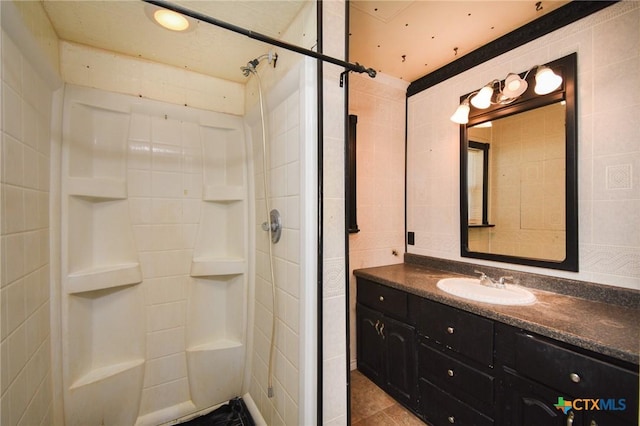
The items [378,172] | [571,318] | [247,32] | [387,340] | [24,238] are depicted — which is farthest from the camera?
[378,172]

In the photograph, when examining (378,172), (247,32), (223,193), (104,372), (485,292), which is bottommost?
(104,372)

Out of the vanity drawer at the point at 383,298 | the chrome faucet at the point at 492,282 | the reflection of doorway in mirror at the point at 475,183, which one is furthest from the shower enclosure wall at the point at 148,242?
the reflection of doorway in mirror at the point at 475,183

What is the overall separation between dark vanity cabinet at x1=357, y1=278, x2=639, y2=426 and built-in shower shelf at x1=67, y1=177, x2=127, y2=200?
5.21 feet

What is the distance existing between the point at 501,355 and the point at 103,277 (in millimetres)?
1890

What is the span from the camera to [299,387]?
94cm

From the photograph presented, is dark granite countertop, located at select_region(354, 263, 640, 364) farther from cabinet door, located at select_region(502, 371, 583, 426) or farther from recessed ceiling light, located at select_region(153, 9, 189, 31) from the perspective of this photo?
recessed ceiling light, located at select_region(153, 9, 189, 31)

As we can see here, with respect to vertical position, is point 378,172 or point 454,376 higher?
point 378,172

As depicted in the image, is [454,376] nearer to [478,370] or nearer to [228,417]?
[478,370]

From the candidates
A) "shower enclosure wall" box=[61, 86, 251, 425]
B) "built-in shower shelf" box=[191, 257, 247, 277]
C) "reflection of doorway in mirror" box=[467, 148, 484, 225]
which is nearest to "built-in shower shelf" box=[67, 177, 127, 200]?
"shower enclosure wall" box=[61, 86, 251, 425]

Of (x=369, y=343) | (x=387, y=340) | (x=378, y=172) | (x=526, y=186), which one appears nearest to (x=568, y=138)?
(x=526, y=186)

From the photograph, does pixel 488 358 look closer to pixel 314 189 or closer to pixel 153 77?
pixel 314 189

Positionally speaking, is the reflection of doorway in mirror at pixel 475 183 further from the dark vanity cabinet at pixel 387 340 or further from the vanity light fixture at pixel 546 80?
the dark vanity cabinet at pixel 387 340

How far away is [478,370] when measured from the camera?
120cm

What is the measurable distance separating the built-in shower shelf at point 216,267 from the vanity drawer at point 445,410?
4.09ft
